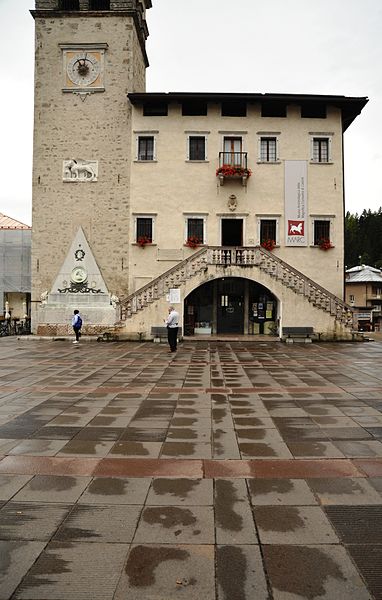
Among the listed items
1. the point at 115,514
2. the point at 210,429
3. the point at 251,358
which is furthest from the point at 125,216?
the point at 115,514

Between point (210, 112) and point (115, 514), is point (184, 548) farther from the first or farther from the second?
point (210, 112)

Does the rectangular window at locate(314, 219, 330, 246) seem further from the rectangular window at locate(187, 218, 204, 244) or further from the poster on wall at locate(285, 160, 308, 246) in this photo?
the rectangular window at locate(187, 218, 204, 244)

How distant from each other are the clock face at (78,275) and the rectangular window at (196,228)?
6663mm

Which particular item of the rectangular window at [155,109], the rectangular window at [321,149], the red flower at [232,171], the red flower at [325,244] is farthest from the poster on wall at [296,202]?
the rectangular window at [155,109]

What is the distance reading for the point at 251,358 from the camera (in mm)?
15906

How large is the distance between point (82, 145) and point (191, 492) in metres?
25.9

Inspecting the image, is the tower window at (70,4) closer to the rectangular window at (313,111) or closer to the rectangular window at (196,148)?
the rectangular window at (196,148)

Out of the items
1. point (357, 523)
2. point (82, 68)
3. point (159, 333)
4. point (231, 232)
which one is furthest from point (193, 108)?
point (357, 523)

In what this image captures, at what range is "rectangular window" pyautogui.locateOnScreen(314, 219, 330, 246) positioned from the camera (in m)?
26.2

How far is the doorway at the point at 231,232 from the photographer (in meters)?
26.8

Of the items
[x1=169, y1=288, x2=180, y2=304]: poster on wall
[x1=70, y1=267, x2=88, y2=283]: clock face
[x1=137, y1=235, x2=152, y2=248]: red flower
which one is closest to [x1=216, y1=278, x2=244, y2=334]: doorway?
[x1=169, y1=288, x2=180, y2=304]: poster on wall

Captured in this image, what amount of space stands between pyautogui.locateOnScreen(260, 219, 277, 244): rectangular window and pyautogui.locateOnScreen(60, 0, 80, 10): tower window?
1798 centimetres

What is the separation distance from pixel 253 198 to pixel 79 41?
14.5 meters

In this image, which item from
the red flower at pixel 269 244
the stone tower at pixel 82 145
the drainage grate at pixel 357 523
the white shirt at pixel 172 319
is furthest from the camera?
the stone tower at pixel 82 145
